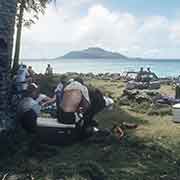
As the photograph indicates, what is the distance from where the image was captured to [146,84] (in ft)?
76.2

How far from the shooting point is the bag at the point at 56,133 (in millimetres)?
7711

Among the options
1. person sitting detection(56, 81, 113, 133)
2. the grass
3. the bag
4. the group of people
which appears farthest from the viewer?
person sitting detection(56, 81, 113, 133)

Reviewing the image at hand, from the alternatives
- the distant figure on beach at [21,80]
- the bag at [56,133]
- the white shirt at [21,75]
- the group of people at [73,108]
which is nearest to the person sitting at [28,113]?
the group of people at [73,108]

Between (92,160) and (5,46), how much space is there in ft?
9.08

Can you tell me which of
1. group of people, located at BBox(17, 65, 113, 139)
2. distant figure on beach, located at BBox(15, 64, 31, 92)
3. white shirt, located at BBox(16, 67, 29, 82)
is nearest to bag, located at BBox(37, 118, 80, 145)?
group of people, located at BBox(17, 65, 113, 139)

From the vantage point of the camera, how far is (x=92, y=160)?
6.68 metres

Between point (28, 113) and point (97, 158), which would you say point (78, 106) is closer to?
point (28, 113)

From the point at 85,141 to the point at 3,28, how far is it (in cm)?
269

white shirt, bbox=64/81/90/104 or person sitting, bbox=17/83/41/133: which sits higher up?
white shirt, bbox=64/81/90/104

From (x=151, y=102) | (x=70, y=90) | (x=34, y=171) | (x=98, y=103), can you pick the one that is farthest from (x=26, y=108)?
(x=151, y=102)

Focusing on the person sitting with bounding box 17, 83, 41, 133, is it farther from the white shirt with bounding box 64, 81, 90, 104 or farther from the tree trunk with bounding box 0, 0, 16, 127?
the white shirt with bounding box 64, 81, 90, 104

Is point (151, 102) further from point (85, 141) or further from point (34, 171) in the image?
point (34, 171)

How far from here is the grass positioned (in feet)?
19.5

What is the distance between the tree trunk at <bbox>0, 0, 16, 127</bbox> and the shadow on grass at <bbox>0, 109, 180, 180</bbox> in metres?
0.78
